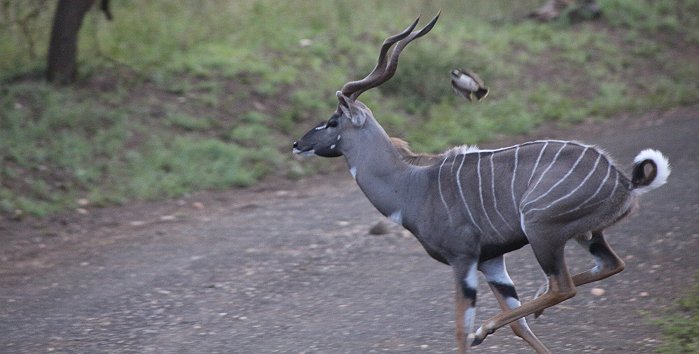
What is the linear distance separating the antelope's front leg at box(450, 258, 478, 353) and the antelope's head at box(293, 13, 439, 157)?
95cm

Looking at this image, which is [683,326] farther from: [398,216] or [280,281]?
[280,281]

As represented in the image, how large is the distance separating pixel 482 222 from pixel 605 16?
10.3 metres

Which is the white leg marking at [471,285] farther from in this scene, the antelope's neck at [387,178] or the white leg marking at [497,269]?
the antelope's neck at [387,178]

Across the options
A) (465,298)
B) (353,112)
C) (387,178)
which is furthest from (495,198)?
(353,112)

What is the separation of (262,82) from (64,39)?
87.5 inches

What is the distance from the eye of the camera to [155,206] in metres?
8.84

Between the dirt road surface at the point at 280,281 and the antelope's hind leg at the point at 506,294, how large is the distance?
274 mm

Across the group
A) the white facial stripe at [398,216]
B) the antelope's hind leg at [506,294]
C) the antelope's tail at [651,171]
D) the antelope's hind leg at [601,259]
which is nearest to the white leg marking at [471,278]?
the antelope's hind leg at [506,294]

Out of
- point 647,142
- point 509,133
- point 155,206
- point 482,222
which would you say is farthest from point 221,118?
point 482,222

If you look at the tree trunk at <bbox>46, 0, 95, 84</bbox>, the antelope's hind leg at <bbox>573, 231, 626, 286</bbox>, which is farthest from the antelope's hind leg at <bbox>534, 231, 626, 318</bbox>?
the tree trunk at <bbox>46, 0, 95, 84</bbox>

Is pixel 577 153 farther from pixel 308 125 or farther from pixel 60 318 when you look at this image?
pixel 308 125

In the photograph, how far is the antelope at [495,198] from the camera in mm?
4586

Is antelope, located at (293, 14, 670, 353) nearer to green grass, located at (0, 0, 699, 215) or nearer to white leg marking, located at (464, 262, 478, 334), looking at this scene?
white leg marking, located at (464, 262, 478, 334)

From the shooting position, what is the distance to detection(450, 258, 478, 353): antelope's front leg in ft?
15.7
